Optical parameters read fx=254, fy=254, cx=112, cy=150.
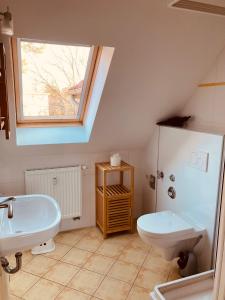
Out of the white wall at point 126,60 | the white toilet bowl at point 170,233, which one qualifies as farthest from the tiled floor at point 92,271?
the white wall at point 126,60

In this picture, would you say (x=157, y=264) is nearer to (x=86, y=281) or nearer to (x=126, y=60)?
(x=86, y=281)

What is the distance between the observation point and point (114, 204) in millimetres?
2760

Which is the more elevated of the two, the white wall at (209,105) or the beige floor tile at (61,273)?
the white wall at (209,105)

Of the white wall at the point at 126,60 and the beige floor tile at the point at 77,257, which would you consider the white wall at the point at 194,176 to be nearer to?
the white wall at the point at 126,60

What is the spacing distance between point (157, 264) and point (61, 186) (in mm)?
1235

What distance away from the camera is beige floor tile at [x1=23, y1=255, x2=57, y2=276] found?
223 centimetres

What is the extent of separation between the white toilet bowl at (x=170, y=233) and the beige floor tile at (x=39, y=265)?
2.97 feet

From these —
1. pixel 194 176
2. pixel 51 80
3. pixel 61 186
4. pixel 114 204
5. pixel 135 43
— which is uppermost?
pixel 135 43

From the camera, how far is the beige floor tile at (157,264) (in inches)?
90.0

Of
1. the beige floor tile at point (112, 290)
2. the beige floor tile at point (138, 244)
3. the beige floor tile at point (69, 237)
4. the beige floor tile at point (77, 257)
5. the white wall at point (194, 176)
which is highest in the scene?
the white wall at point (194, 176)

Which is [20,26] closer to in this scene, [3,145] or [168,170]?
[3,145]

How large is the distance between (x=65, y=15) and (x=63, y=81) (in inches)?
37.4

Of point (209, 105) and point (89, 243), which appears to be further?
point (89, 243)

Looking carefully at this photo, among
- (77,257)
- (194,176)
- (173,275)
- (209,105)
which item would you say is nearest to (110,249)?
(77,257)
